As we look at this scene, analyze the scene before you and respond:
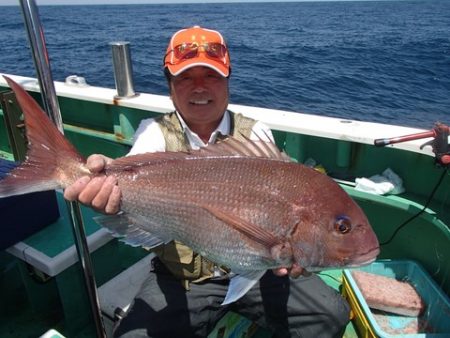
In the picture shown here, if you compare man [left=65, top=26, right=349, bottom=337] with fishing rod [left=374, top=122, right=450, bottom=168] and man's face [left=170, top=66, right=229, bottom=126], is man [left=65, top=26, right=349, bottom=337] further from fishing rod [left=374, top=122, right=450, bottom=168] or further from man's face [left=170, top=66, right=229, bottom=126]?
fishing rod [left=374, top=122, right=450, bottom=168]

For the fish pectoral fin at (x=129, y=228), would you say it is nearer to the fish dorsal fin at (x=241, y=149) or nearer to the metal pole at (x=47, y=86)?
the metal pole at (x=47, y=86)

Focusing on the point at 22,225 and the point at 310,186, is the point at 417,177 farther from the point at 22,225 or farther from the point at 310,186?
the point at 22,225

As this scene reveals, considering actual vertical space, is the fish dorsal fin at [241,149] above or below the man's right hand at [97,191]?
above

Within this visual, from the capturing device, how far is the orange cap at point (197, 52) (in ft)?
7.47

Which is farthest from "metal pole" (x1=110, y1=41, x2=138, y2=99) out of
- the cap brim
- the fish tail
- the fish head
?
the fish head

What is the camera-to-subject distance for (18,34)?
2933cm

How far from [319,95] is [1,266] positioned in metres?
11.2

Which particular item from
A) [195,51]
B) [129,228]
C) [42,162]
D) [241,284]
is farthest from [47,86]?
[241,284]

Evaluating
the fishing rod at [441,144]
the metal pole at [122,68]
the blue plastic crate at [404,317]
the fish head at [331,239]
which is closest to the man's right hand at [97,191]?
the fish head at [331,239]

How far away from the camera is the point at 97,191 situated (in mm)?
1816

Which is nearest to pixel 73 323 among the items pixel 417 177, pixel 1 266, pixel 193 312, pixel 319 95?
pixel 1 266

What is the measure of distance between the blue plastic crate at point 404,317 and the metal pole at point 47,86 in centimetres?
178

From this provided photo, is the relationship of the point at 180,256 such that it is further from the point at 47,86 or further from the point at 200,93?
the point at 47,86

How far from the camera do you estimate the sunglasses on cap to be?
7.50 ft
